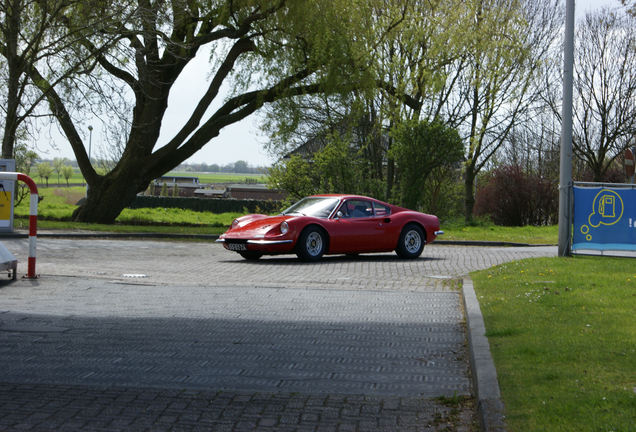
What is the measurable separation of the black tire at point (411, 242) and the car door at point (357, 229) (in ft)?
1.18

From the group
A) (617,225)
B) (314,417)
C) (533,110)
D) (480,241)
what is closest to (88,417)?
(314,417)

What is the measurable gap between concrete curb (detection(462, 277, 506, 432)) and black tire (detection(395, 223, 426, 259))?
29.3ft

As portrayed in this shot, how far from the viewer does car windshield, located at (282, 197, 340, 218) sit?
1630 centimetres

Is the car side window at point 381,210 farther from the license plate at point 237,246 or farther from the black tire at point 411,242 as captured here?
the license plate at point 237,246

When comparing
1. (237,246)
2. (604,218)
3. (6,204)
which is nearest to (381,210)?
(237,246)

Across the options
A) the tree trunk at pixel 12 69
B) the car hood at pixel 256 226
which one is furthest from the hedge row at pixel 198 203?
the car hood at pixel 256 226

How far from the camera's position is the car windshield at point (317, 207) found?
1630 centimetres

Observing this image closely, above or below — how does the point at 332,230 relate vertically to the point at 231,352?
above

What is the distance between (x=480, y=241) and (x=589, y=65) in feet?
78.6

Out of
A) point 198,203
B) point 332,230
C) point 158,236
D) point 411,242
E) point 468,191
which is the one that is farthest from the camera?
point 198,203

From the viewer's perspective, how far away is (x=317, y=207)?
1655cm

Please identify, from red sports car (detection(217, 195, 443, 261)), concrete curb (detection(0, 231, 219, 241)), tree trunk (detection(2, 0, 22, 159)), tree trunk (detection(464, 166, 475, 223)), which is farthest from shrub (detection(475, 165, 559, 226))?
tree trunk (detection(2, 0, 22, 159))

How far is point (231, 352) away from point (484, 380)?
2417mm

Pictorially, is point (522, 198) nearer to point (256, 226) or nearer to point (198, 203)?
point (198, 203)
